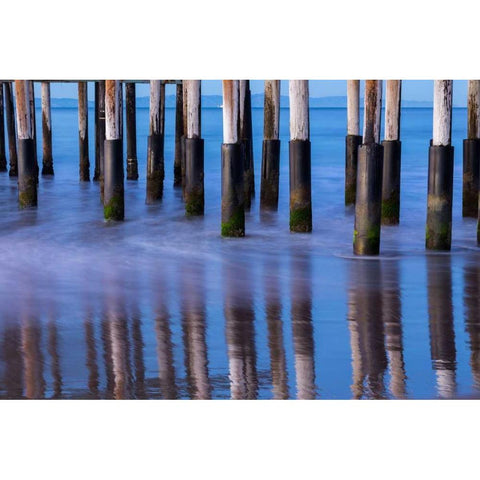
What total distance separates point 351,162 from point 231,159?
3.57m

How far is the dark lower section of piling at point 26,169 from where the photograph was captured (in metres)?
12.8

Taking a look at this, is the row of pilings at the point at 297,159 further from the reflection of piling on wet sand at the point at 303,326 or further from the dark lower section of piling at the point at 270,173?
the reflection of piling on wet sand at the point at 303,326

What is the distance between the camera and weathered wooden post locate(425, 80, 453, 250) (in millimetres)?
9375

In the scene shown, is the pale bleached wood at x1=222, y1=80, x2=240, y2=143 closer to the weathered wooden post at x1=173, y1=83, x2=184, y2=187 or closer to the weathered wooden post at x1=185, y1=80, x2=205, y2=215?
the weathered wooden post at x1=185, y1=80, x2=205, y2=215

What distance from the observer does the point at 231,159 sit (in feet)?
34.0

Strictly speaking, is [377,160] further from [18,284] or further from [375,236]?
[18,284]

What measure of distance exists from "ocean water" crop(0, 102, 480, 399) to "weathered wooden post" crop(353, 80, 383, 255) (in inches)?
6.8

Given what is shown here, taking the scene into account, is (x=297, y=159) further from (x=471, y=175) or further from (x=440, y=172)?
(x=471, y=175)

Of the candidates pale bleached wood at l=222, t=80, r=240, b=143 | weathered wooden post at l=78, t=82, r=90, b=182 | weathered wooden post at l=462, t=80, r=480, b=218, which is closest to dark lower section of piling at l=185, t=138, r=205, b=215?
pale bleached wood at l=222, t=80, r=240, b=143

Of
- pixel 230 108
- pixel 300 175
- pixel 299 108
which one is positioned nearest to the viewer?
pixel 230 108

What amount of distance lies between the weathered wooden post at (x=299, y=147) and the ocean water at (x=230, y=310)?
17.2 inches

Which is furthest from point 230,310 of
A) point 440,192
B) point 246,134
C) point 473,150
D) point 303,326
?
point 246,134

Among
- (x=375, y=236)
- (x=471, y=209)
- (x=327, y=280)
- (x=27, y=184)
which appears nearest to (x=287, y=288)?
(x=327, y=280)

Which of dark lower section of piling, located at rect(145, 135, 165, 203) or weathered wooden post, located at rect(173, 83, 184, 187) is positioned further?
weathered wooden post, located at rect(173, 83, 184, 187)
